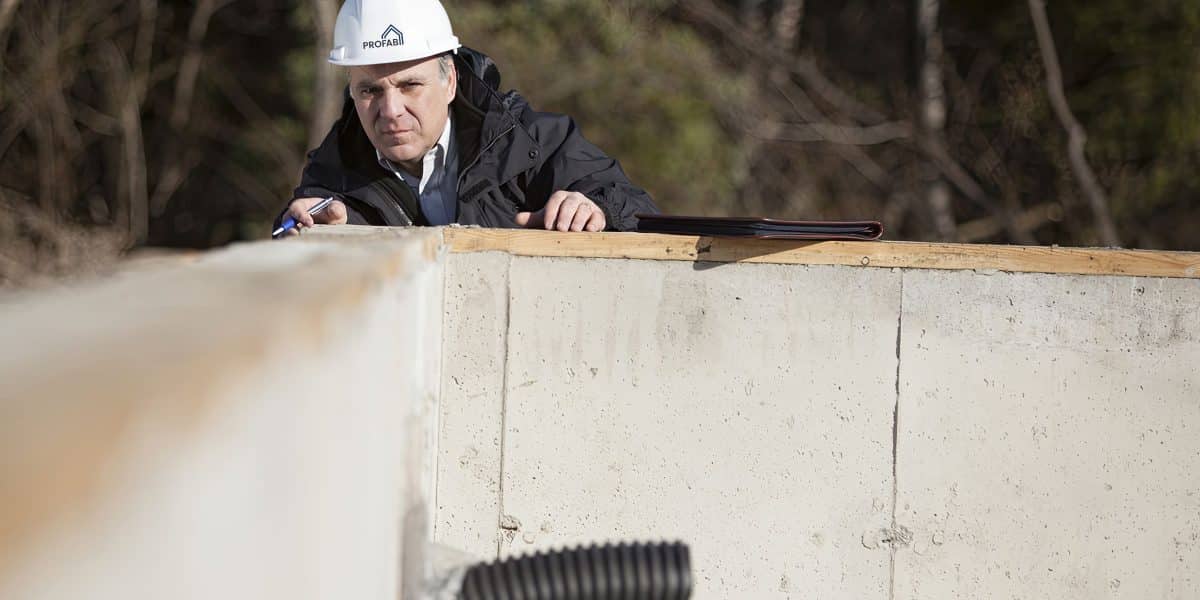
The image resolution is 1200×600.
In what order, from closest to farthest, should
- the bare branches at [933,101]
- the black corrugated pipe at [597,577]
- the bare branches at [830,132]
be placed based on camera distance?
the black corrugated pipe at [597,577] → the bare branches at [933,101] → the bare branches at [830,132]

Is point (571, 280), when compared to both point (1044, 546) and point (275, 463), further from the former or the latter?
Answer: point (275, 463)

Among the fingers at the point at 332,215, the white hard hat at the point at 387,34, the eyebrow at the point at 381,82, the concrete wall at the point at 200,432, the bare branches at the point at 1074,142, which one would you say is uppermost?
the bare branches at the point at 1074,142

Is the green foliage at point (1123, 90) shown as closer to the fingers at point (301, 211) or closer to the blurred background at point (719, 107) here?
the blurred background at point (719, 107)

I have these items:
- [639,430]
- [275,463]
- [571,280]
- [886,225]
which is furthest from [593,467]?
[886,225]

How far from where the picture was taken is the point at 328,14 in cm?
1195

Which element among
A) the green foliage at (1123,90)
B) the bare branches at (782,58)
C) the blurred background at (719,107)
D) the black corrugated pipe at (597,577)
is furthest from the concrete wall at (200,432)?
the bare branches at (782,58)

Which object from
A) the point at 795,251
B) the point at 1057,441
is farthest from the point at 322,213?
the point at 1057,441

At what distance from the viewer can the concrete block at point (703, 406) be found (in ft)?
11.3

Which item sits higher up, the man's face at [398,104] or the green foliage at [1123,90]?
the green foliage at [1123,90]

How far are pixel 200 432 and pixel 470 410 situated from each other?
103 inches

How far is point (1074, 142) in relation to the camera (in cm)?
1123

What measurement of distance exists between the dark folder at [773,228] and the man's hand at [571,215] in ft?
0.69

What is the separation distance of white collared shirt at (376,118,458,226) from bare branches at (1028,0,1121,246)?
867cm

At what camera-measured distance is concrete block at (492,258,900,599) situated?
3449mm
